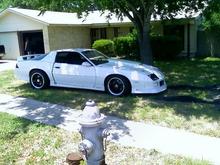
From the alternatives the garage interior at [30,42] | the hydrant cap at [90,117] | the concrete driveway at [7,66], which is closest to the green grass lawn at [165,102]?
the hydrant cap at [90,117]

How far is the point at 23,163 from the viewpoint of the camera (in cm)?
538

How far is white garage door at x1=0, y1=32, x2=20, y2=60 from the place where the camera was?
80.6ft

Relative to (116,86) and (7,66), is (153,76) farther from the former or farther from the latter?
(7,66)

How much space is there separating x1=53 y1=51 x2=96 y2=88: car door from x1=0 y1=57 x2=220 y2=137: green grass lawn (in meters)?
0.32

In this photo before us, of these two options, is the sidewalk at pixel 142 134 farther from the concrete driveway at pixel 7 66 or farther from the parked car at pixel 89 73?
the concrete driveway at pixel 7 66

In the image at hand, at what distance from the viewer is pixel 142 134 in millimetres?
6223

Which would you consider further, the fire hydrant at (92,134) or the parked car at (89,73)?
the parked car at (89,73)

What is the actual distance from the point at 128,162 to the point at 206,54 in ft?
58.0

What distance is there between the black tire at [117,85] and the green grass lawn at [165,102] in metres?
0.19

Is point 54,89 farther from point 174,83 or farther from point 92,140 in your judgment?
point 92,140

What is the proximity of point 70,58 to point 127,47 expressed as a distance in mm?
10956

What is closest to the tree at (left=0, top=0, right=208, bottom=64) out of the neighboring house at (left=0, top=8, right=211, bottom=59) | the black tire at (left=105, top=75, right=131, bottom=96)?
the black tire at (left=105, top=75, right=131, bottom=96)

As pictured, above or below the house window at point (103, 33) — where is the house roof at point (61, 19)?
above

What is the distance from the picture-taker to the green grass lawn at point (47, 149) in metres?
5.14
